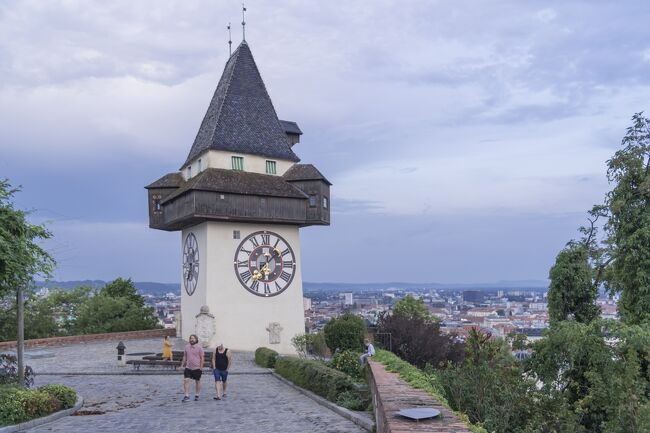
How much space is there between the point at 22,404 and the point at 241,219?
1576cm

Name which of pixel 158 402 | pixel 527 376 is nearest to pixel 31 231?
pixel 158 402

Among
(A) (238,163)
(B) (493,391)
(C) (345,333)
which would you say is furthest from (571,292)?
(A) (238,163)

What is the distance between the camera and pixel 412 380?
897cm

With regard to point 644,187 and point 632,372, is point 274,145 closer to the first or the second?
point 644,187

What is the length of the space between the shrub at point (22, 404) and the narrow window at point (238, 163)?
1691cm

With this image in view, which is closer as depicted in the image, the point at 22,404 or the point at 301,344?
the point at 22,404

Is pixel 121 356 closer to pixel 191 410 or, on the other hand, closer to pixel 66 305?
pixel 191 410

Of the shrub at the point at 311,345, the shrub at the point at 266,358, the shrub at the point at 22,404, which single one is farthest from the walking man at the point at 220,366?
the shrub at the point at 311,345

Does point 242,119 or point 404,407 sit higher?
point 242,119

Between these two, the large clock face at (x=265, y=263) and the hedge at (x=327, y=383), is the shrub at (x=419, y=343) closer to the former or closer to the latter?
the large clock face at (x=265, y=263)

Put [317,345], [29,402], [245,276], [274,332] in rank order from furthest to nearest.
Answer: [274,332] → [245,276] → [317,345] → [29,402]

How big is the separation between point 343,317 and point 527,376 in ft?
36.2

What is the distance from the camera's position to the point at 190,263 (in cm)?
2838

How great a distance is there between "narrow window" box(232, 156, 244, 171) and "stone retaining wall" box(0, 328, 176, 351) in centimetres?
891
